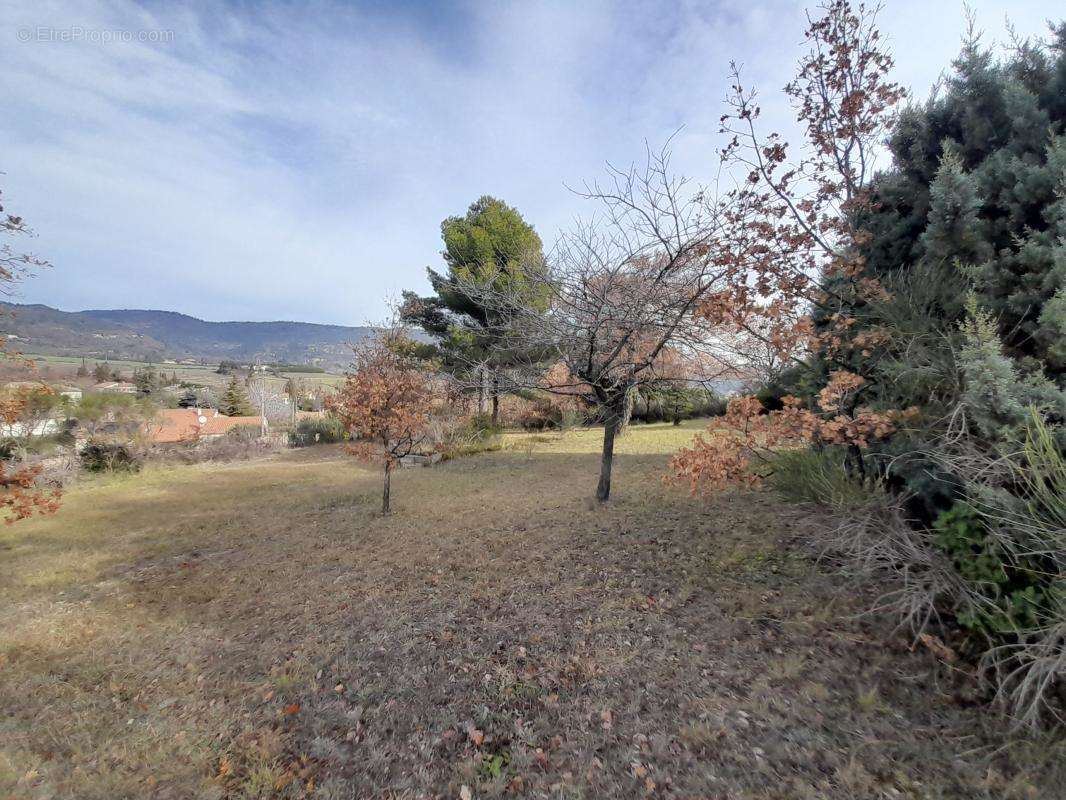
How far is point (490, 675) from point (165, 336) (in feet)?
311

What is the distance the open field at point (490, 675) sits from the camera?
2139mm

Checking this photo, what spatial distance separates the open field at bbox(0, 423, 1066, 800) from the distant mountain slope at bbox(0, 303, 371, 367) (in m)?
3.81

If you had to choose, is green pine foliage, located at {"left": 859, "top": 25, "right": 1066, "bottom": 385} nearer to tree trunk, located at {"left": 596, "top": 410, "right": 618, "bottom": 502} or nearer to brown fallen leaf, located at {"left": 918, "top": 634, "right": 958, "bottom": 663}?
brown fallen leaf, located at {"left": 918, "top": 634, "right": 958, "bottom": 663}

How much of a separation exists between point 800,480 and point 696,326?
229 cm

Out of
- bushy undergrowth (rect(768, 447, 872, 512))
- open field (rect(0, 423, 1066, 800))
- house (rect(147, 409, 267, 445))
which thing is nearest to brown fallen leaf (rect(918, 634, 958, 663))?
open field (rect(0, 423, 1066, 800))

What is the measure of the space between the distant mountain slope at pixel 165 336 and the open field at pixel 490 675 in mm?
3812

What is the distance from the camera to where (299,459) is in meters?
15.5

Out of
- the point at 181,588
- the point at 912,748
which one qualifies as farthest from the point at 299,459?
the point at 912,748

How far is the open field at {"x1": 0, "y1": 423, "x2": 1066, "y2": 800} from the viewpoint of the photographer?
214 centimetres

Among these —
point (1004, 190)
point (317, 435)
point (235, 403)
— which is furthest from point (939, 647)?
point (235, 403)

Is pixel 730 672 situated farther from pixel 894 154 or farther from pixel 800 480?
pixel 894 154

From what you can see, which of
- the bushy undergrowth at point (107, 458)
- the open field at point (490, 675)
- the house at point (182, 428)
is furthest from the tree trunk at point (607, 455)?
the house at point (182, 428)

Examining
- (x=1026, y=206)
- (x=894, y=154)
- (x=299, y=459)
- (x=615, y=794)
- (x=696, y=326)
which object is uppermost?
(x=894, y=154)

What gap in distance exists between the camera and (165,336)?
238 ft
